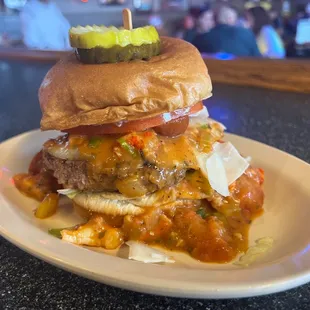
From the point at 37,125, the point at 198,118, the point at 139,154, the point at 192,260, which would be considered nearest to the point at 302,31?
the point at 37,125

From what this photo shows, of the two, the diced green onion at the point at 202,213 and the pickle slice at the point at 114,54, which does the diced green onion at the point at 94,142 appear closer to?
the pickle slice at the point at 114,54

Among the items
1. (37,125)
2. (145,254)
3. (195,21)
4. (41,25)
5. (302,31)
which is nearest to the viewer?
(145,254)

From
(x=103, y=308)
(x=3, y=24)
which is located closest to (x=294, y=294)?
(x=103, y=308)

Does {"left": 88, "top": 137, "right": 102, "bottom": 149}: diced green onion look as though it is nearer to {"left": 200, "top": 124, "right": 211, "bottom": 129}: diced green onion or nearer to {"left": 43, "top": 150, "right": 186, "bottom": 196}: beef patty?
{"left": 43, "top": 150, "right": 186, "bottom": 196}: beef patty

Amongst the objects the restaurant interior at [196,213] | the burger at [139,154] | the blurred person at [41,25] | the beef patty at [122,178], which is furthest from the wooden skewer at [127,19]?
the blurred person at [41,25]

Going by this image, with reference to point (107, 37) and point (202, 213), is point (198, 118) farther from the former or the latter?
point (107, 37)

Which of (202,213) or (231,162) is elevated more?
(231,162)
